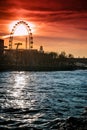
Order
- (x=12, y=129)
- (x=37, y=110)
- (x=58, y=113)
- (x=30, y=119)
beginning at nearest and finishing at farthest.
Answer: (x=12, y=129)
(x=30, y=119)
(x=58, y=113)
(x=37, y=110)

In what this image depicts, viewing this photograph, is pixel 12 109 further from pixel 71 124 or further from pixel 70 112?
pixel 71 124

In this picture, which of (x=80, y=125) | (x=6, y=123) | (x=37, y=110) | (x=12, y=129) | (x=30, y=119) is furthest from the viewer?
(x=37, y=110)

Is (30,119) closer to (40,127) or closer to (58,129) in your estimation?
(40,127)

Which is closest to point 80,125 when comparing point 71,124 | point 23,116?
point 71,124

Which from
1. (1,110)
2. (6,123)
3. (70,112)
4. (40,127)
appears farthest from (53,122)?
(1,110)

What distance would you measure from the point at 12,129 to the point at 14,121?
3206mm

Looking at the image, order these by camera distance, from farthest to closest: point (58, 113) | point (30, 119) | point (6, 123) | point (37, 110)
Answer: point (37, 110), point (58, 113), point (30, 119), point (6, 123)

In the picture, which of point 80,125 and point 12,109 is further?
point 12,109

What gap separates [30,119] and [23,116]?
5.51 ft

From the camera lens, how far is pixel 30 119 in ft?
96.3

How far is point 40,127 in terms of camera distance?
2584cm

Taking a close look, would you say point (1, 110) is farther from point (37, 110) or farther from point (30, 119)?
point (30, 119)

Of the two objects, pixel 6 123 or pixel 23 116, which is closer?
pixel 6 123

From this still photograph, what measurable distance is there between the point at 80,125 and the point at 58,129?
155 cm
